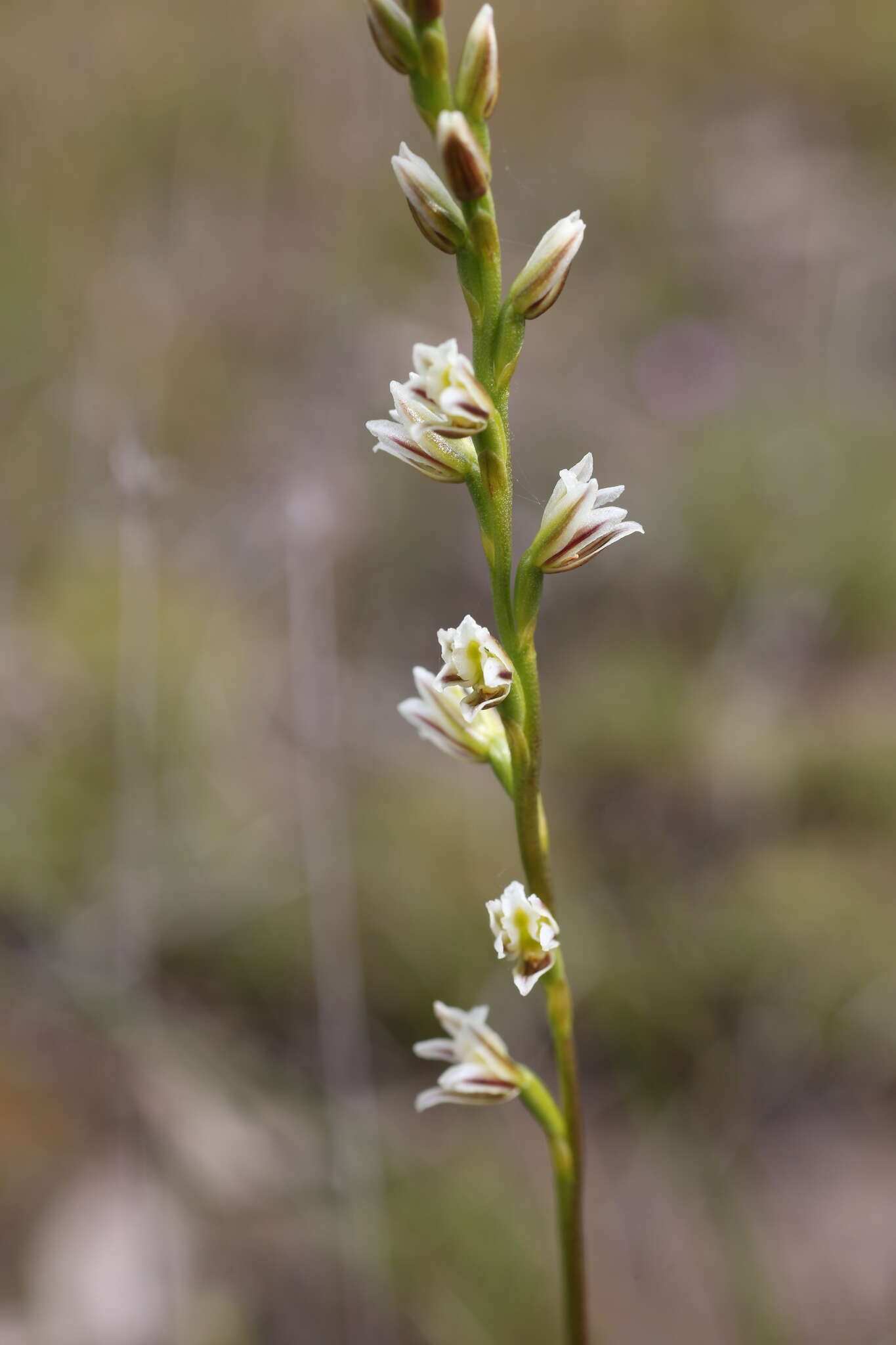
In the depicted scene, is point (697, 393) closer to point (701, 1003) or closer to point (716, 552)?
point (716, 552)

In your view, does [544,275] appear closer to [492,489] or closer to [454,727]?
[492,489]

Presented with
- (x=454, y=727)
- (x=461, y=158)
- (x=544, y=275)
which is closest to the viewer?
(x=461, y=158)

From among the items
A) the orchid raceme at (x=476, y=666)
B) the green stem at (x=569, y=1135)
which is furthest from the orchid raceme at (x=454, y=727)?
the green stem at (x=569, y=1135)

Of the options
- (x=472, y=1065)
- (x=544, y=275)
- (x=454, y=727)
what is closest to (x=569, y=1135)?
(x=472, y=1065)

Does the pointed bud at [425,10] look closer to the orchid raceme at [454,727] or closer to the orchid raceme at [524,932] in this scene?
the orchid raceme at [454,727]

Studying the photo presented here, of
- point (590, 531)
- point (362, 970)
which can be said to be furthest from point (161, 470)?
point (590, 531)

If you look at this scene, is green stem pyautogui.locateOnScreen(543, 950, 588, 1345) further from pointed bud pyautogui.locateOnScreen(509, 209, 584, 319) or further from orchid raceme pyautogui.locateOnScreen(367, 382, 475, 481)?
pointed bud pyautogui.locateOnScreen(509, 209, 584, 319)

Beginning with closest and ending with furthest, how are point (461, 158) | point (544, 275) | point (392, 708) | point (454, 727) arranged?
point (461, 158) → point (544, 275) → point (454, 727) → point (392, 708)

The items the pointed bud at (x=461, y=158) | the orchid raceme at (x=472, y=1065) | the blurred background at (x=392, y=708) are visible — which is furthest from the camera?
the blurred background at (x=392, y=708)
